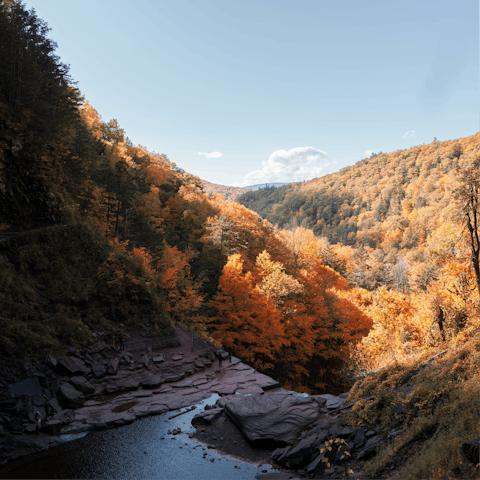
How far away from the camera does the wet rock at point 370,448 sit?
11.0 meters

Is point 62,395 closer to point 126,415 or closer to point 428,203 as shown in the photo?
point 126,415

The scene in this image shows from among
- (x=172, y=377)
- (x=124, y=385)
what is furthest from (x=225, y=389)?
(x=124, y=385)

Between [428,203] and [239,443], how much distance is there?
5524 inches

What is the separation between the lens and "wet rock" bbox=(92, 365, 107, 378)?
70.3ft

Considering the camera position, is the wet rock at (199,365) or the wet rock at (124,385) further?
the wet rock at (199,365)

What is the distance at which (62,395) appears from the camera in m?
18.3

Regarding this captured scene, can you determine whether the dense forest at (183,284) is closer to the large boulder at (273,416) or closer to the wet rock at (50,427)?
the large boulder at (273,416)

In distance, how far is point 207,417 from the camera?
18.1 metres

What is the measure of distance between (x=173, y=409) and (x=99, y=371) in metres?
6.46

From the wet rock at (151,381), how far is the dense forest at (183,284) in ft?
16.5

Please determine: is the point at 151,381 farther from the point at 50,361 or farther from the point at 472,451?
the point at 472,451

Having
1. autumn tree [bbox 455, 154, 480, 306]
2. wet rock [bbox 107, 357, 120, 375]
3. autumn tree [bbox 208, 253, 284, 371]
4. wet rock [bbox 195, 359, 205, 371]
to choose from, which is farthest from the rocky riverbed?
autumn tree [bbox 455, 154, 480, 306]

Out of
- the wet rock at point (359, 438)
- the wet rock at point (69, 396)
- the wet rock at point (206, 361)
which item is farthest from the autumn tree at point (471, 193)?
the wet rock at point (69, 396)

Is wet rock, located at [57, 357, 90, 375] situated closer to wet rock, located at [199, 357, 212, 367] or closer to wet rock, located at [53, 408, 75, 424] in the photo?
wet rock, located at [53, 408, 75, 424]
